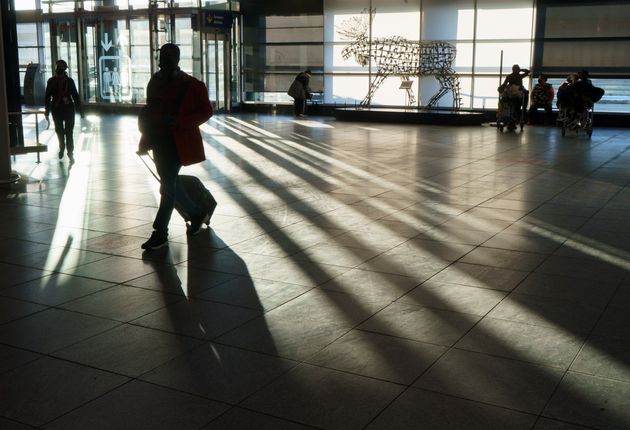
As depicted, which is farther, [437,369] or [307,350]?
[307,350]

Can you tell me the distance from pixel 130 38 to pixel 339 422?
25289mm

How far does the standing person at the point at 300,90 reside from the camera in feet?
78.2

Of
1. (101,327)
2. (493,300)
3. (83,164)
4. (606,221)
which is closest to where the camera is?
(101,327)

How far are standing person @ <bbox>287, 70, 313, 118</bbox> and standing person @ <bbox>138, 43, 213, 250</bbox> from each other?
59.1 ft

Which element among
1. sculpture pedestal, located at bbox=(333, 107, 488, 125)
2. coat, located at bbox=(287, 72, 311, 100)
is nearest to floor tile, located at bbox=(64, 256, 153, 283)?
sculpture pedestal, located at bbox=(333, 107, 488, 125)

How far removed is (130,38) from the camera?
86.6 ft

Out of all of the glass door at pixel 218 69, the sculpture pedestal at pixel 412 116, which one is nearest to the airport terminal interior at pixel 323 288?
the sculpture pedestal at pixel 412 116

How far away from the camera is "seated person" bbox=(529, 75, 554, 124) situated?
20.7m

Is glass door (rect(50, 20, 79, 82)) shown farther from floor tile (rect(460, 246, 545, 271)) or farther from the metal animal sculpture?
floor tile (rect(460, 246, 545, 271))

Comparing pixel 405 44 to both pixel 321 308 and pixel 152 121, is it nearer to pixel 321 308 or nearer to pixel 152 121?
pixel 152 121

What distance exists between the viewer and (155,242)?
20.3ft

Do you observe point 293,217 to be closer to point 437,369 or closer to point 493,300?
point 493,300

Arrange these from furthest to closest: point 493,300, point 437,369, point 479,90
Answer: point 479,90 < point 493,300 < point 437,369

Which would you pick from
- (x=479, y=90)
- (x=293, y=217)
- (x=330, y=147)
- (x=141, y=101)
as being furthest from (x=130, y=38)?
(x=293, y=217)
